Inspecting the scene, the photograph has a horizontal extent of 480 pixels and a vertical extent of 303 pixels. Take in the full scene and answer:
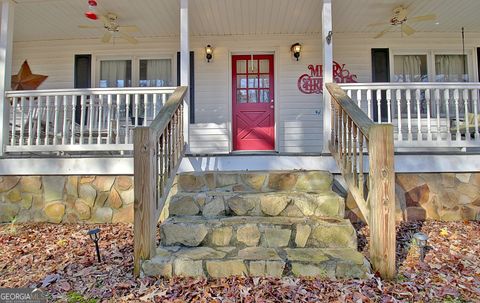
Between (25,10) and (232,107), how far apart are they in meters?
3.72

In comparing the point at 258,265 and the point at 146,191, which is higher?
the point at 146,191

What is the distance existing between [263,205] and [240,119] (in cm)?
327

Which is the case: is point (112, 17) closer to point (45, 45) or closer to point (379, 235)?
point (45, 45)

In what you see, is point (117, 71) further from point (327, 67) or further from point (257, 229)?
point (257, 229)

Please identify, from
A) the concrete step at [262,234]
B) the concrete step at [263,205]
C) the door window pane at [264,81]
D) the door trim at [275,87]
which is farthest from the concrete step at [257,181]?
the door window pane at [264,81]

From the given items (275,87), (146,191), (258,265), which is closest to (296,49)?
(275,87)

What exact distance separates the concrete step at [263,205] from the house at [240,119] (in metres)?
0.02

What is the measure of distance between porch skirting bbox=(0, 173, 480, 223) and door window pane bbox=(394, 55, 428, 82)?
2720mm

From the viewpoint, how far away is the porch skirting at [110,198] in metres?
3.88

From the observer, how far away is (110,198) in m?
3.96

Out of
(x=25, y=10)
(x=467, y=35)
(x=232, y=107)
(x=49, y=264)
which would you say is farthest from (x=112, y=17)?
(x=467, y=35)

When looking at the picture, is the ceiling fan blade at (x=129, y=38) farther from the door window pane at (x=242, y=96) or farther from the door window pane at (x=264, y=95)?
the door window pane at (x=264, y=95)

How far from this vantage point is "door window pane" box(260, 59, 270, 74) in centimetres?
616

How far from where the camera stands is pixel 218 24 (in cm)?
553
